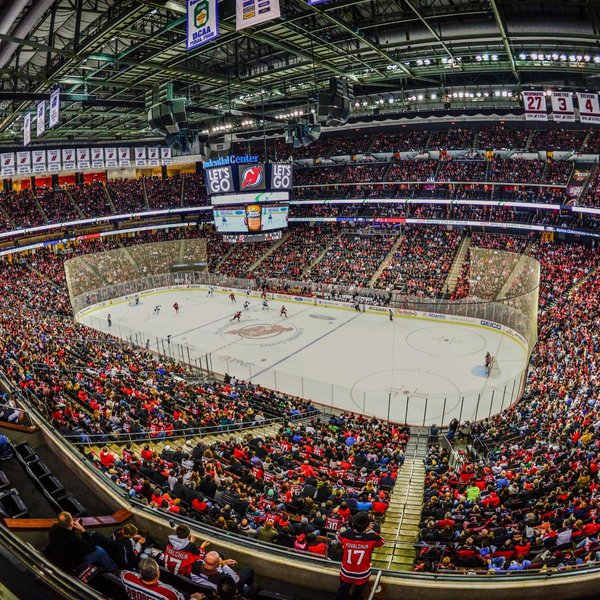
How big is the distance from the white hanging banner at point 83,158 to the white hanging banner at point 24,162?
9.75ft

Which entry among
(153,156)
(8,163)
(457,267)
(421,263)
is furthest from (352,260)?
(8,163)

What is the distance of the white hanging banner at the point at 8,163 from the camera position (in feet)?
98.2

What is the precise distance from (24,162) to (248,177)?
49.1ft

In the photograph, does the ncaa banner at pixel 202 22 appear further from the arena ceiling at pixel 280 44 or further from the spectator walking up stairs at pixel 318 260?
the spectator walking up stairs at pixel 318 260

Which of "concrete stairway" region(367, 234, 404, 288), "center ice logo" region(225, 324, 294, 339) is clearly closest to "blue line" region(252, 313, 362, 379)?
"center ice logo" region(225, 324, 294, 339)

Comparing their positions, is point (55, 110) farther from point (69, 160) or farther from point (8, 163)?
point (8, 163)

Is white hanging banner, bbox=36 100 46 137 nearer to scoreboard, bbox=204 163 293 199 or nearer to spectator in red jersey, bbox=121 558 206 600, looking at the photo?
scoreboard, bbox=204 163 293 199

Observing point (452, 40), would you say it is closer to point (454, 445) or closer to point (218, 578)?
point (454, 445)

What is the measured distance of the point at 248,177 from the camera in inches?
1161

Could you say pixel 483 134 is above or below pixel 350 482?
above

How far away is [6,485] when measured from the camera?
6090mm

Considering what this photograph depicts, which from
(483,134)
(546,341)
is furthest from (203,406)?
(483,134)

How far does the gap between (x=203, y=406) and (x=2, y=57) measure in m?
14.9

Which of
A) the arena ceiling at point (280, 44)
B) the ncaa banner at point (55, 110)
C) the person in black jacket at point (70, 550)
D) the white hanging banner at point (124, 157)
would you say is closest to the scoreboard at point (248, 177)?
the arena ceiling at point (280, 44)
